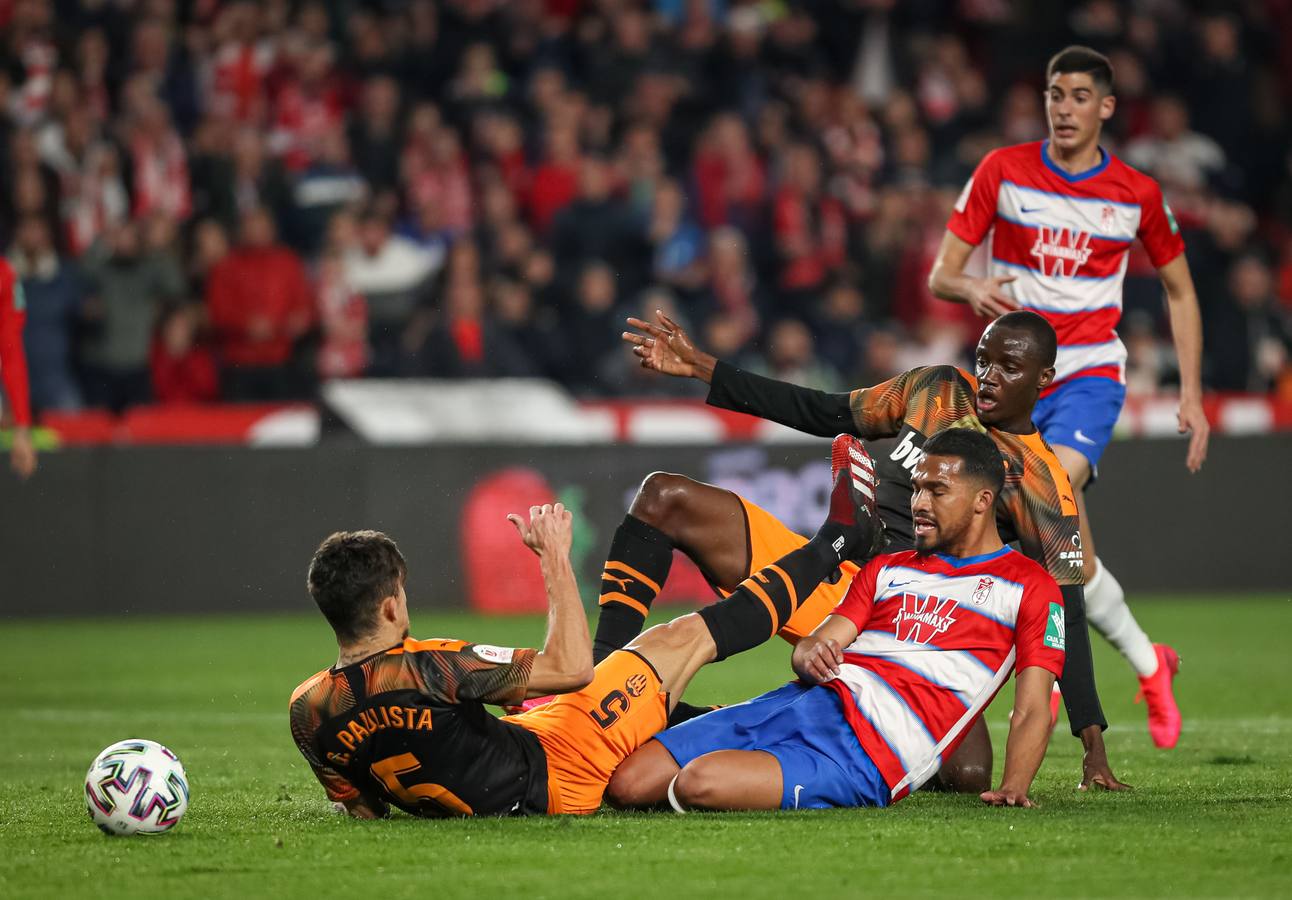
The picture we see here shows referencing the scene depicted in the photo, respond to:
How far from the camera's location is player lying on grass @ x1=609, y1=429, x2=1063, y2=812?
5.26 metres

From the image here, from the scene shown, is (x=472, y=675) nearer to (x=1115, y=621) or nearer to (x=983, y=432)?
(x=983, y=432)

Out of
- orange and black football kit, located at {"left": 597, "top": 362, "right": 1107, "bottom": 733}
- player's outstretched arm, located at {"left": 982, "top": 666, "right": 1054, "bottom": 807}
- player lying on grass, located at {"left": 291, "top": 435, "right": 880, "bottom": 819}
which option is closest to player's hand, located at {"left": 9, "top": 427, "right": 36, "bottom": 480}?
orange and black football kit, located at {"left": 597, "top": 362, "right": 1107, "bottom": 733}

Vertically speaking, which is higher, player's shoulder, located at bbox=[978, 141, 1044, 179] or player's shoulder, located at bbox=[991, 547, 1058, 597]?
player's shoulder, located at bbox=[978, 141, 1044, 179]

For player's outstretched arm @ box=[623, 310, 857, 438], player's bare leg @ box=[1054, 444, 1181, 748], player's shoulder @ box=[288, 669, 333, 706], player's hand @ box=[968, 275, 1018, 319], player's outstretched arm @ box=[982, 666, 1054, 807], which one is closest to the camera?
player's shoulder @ box=[288, 669, 333, 706]

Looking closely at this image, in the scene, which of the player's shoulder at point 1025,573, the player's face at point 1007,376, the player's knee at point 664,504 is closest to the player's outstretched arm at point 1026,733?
the player's shoulder at point 1025,573

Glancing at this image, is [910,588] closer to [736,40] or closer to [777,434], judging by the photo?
[777,434]

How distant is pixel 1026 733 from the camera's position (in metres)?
5.12

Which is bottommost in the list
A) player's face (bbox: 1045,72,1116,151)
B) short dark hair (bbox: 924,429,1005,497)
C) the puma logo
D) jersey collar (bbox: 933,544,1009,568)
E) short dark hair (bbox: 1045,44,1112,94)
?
the puma logo

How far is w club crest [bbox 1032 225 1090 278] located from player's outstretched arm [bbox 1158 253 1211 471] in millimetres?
347

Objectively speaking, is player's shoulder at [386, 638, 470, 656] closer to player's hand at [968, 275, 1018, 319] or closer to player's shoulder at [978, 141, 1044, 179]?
player's hand at [968, 275, 1018, 319]

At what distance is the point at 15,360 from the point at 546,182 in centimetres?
578

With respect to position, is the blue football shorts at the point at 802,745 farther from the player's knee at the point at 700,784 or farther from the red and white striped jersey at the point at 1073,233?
the red and white striped jersey at the point at 1073,233

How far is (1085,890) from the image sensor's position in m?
4.09

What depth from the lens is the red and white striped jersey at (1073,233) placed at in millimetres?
7023
